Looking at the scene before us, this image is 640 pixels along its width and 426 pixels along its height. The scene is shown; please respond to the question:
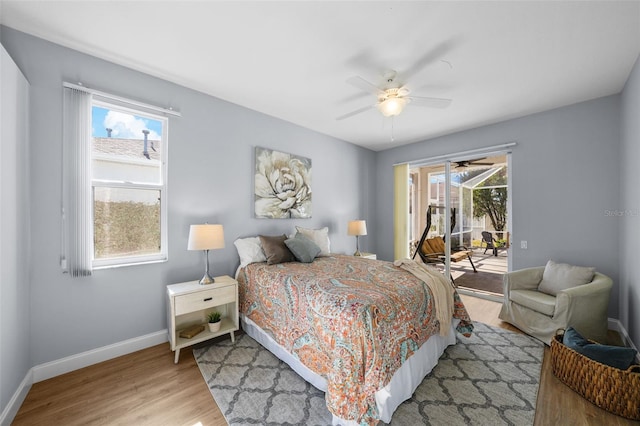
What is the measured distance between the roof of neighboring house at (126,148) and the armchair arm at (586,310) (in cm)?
441

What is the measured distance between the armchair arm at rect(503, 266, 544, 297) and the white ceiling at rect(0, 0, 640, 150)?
2.16 meters

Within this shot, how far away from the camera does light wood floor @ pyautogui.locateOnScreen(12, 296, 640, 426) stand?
1646mm

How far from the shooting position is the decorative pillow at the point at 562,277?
9.06ft

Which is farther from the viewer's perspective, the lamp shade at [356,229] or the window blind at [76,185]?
the lamp shade at [356,229]

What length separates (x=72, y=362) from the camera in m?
2.13

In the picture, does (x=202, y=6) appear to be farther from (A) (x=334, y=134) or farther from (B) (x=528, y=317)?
(B) (x=528, y=317)

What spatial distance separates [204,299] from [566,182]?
4608 millimetres

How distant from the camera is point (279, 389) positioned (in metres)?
1.92

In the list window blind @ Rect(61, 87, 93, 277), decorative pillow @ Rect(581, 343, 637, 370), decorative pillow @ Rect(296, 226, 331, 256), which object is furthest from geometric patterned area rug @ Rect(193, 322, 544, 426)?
decorative pillow @ Rect(296, 226, 331, 256)

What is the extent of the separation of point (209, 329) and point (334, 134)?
347cm

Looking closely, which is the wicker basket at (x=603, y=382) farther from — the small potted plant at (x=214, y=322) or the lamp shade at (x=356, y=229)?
the small potted plant at (x=214, y=322)

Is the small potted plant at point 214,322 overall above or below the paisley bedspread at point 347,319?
below

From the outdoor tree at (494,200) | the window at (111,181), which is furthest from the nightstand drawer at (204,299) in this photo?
the outdoor tree at (494,200)

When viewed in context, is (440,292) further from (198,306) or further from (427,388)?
(198,306)
